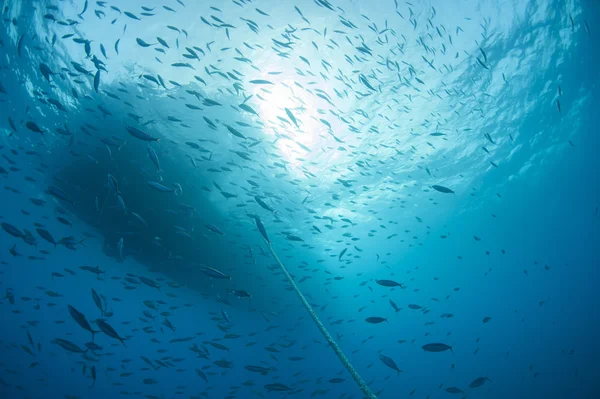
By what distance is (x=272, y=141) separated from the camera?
46.1 ft

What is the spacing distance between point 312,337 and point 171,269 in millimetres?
15218

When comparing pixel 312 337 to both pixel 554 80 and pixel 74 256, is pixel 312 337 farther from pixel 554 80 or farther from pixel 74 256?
pixel 554 80

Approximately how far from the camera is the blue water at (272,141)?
9594 mm

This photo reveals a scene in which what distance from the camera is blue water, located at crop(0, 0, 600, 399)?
959cm

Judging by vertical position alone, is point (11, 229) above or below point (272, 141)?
below

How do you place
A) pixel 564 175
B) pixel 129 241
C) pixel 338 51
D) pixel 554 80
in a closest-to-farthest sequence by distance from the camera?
pixel 338 51
pixel 129 241
pixel 554 80
pixel 564 175

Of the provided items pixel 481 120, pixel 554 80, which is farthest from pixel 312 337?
pixel 554 80

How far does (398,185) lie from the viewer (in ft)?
73.9

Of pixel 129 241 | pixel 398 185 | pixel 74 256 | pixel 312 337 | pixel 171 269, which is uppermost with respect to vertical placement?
pixel 398 185

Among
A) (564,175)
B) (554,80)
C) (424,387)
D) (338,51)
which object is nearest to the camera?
(338,51)

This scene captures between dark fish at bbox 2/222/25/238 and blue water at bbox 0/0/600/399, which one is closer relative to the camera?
dark fish at bbox 2/222/25/238

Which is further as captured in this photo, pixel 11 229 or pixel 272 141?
pixel 272 141

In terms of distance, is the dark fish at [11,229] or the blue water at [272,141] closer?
the dark fish at [11,229]

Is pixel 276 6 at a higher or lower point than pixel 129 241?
higher
